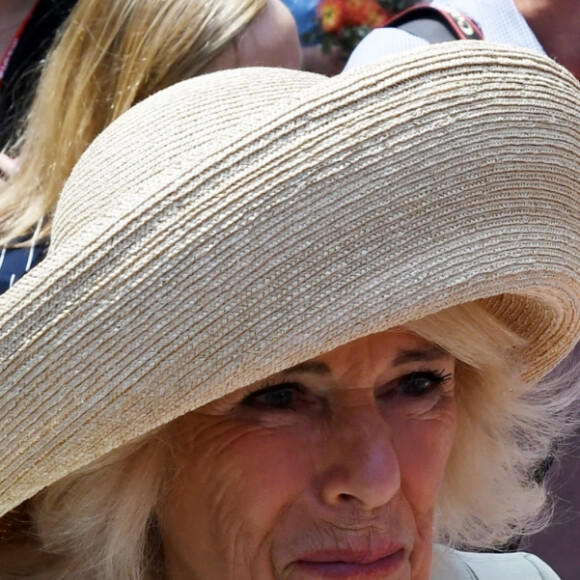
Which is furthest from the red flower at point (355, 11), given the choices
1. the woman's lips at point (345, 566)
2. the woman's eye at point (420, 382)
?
the woman's lips at point (345, 566)

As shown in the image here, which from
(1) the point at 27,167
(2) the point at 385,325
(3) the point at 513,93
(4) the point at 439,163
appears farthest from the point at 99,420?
(1) the point at 27,167

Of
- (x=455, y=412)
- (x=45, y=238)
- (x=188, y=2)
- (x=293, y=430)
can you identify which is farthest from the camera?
(x=188, y=2)

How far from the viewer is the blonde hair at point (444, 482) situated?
61.6 inches

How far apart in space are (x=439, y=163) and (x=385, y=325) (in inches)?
7.7

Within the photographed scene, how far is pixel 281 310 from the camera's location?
1.22 m

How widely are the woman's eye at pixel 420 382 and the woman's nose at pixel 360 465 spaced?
0.12m

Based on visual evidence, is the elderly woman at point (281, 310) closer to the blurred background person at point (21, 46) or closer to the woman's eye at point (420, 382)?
the woman's eye at point (420, 382)

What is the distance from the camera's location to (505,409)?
190 centimetres

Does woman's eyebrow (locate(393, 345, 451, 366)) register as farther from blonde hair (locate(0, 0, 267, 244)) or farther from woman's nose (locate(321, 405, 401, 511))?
blonde hair (locate(0, 0, 267, 244))

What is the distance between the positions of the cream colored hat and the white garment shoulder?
90 cm

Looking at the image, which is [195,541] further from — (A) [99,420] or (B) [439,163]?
(B) [439,163]

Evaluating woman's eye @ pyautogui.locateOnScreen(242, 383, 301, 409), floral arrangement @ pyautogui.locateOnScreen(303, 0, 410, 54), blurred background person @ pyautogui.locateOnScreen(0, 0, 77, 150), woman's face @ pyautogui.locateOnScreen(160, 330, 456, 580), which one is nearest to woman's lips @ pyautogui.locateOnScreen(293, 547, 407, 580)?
woman's face @ pyautogui.locateOnScreen(160, 330, 456, 580)

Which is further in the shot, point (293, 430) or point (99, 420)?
point (293, 430)

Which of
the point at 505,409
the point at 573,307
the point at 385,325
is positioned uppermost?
the point at 385,325
